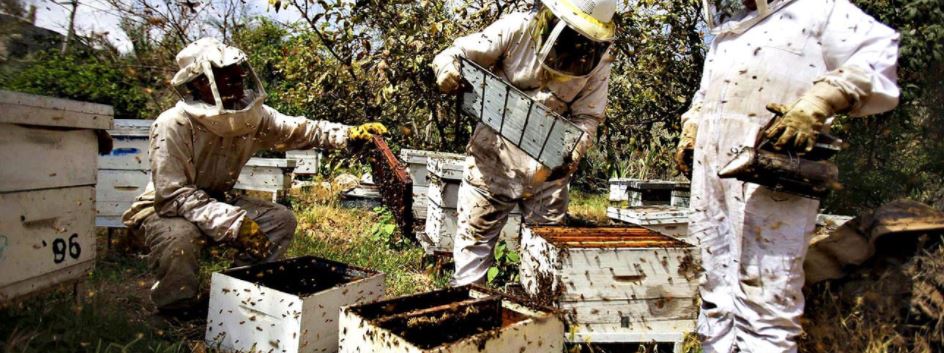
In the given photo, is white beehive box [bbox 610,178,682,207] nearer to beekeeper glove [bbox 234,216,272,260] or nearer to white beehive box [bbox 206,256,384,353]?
white beehive box [bbox 206,256,384,353]

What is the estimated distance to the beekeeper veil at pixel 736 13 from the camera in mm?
2365

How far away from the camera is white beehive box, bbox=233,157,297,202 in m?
5.64

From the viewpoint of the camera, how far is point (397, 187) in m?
4.74

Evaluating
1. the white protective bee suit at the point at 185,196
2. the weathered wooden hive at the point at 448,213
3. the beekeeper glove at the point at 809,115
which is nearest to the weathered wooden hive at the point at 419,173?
the weathered wooden hive at the point at 448,213

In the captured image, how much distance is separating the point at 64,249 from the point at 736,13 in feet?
10.4

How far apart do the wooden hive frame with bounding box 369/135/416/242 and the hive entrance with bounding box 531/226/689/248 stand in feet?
5.75

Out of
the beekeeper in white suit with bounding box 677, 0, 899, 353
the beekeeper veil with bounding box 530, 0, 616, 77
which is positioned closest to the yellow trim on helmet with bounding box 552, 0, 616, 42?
the beekeeper veil with bounding box 530, 0, 616, 77

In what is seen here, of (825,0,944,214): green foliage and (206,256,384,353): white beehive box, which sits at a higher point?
(825,0,944,214): green foliage

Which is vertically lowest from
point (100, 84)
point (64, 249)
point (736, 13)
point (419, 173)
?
point (64, 249)

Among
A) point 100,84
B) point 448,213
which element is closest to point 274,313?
point 448,213

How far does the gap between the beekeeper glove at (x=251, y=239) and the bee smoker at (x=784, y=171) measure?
2.32 meters

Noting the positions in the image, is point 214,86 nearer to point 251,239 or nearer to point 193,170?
point 193,170

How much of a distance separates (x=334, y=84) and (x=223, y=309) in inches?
179

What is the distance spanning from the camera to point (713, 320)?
259 cm
